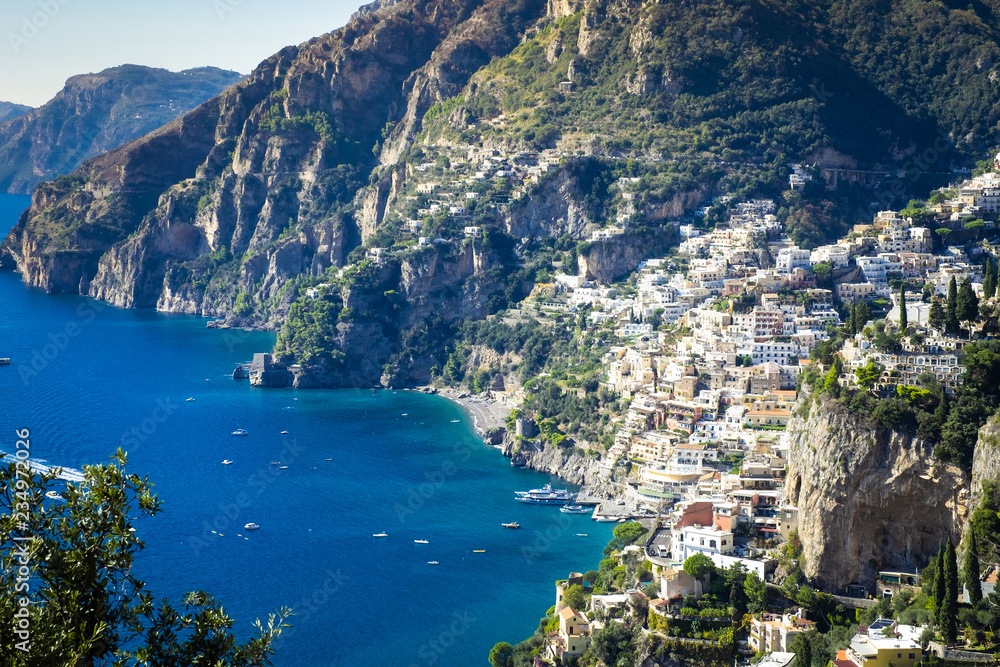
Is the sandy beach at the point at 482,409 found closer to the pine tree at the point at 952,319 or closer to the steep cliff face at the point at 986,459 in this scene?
the pine tree at the point at 952,319

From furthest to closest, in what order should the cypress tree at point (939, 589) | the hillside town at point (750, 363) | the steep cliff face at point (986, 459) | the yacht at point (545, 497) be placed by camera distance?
the yacht at point (545, 497) → the hillside town at point (750, 363) → the steep cliff face at point (986, 459) → the cypress tree at point (939, 589)

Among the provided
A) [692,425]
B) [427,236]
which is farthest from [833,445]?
[427,236]

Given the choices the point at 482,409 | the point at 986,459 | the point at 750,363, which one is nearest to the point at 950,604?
the point at 986,459

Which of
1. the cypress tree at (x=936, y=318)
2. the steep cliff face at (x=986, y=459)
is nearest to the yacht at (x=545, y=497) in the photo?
the cypress tree at (x=936, y=318)

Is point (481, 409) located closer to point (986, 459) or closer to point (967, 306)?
point (967, 306)

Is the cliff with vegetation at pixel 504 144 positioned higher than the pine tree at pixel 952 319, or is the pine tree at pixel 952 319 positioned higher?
the cliff with vegetation at pixel 504 144

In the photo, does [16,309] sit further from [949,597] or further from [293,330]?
[949,597]

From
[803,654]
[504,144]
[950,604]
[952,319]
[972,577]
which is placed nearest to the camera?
[950,604]
